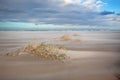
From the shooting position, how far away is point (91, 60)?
2.27m

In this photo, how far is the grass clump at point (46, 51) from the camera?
2.13 m

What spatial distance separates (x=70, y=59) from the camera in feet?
7.23

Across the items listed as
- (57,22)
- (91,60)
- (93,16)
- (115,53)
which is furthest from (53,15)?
(115,53)

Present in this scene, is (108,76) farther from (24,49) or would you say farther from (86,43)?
(24,49)

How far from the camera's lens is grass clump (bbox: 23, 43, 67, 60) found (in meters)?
2.13

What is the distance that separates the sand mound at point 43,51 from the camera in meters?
2.13

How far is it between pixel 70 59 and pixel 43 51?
308mm

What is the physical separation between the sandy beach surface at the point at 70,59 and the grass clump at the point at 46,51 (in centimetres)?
4

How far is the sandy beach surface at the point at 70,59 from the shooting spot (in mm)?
2092

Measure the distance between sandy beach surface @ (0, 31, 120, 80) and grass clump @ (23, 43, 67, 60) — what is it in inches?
1.7

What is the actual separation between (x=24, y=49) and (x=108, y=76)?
3.24 feet

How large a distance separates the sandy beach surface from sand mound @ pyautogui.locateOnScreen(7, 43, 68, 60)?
4cm

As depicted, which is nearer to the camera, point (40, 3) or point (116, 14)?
point (40, 3)

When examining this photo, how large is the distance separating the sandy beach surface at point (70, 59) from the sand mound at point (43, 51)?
1.7 inches
